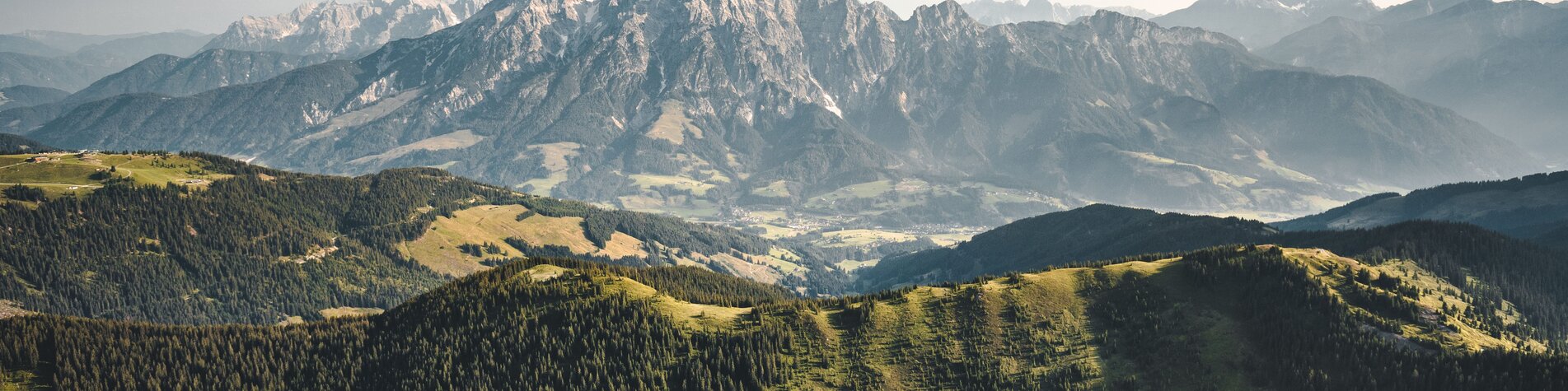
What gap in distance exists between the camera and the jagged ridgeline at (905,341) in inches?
6378

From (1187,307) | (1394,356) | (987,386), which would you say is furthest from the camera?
(1187,307)

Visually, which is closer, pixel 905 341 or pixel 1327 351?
pixel 1327 351

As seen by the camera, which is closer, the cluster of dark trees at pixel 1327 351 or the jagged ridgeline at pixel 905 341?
the cluster of dark trees at pixel 1327 351

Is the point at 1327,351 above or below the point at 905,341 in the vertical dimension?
above

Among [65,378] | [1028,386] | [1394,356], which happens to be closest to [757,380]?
[1028,386]

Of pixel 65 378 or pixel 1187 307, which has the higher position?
pixel 1187 307

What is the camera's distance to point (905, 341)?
7003 inches

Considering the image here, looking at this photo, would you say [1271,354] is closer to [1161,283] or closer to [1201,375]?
[1201,375]

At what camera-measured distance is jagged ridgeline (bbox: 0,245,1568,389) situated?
531ft

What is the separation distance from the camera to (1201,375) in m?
160

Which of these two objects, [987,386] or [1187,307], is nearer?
[987,386]

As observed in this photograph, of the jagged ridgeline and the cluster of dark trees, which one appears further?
the jagged ridgeline

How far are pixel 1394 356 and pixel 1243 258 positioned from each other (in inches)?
1322

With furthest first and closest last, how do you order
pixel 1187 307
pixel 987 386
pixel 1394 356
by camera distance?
1. pixel 1187 307
2. pixel 987 386
3. pixel 1394 356
